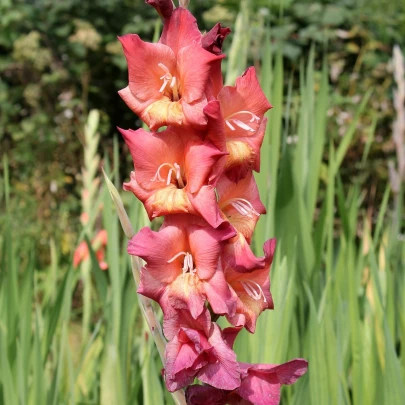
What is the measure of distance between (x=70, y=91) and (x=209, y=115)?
4422mm

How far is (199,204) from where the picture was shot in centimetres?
65

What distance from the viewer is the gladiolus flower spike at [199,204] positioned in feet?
2.14

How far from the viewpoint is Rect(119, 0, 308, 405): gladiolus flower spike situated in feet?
2.14

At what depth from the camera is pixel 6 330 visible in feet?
4.18

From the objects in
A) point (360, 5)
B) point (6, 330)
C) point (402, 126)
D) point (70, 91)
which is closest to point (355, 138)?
point (360, 5)

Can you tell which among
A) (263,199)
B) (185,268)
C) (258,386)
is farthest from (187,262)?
(263,199)

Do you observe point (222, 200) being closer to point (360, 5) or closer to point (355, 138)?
point (355, 138)

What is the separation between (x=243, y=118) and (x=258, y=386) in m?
0.26

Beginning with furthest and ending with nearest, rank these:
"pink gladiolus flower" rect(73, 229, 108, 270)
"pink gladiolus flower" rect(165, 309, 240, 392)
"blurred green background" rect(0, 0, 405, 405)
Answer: "pink gladiolus flower" rect(73, 229, 108, 270), "blurred green background" rect(0, 0, 405, 405), "pink gladiolus flower" rect(165, 309, 240, 392)

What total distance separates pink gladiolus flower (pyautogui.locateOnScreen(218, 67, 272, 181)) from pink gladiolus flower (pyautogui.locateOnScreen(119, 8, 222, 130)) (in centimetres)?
4

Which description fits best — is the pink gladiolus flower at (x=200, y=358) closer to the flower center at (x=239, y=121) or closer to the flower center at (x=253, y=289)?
the flower center at (x=253, y=289)

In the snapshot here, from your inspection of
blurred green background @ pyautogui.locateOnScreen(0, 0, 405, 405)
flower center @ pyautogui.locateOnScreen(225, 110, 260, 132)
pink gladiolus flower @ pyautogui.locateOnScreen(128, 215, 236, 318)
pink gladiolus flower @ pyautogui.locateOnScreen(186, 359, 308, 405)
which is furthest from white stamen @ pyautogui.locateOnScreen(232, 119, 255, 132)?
blurred green background @ pyautogui.locateOnScreen(0, 0, 405, 405)

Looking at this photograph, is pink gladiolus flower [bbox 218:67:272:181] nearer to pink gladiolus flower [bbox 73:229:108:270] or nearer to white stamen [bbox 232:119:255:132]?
white stamen [bbox 232:119:255:132]

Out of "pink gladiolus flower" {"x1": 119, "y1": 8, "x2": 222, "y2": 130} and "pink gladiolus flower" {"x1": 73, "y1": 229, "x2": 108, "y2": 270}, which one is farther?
"pink gladiolus flower" {"x1": 73, "y1": 229, "x2": 108, "y2": 270}
